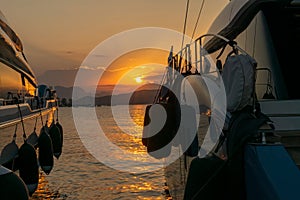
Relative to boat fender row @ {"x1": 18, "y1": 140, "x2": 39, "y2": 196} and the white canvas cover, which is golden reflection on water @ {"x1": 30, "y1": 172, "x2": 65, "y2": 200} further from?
the white canvas cover

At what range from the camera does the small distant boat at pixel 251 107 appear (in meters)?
3.33

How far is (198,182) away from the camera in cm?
374

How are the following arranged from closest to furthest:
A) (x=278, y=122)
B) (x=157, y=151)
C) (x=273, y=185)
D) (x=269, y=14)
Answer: (x=273, y=185) → (x=278, y=122) → (x=269, y=14) → (x=157, y=151)

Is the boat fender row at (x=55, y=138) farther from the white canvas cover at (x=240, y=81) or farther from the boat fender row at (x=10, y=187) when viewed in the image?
the white canvas cover at (x=240, y=81)

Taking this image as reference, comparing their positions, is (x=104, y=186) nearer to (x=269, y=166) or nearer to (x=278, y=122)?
(x=278, y=122)

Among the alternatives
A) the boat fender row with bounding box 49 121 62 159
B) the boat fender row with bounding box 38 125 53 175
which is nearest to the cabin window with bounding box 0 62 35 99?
the boat fender row with bounding box 38 125 53 175

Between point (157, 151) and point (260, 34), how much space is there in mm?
3157

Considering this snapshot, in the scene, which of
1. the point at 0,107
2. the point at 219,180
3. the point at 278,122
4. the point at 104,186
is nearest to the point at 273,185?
the point at 219,180

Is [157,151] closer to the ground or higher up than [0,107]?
closer to the ground

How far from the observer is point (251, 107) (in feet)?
12.8

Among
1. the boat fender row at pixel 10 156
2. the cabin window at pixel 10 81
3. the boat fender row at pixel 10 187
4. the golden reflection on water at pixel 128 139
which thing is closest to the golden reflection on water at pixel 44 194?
the cabin window at pixel 10 81

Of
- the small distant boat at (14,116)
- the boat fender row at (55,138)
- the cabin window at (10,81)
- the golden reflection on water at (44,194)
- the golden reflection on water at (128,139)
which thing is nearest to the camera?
the small distant boat at (14,116)

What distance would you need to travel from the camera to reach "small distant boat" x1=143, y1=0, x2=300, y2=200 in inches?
131

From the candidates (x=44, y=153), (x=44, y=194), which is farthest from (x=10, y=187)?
(x=44, y=194)
